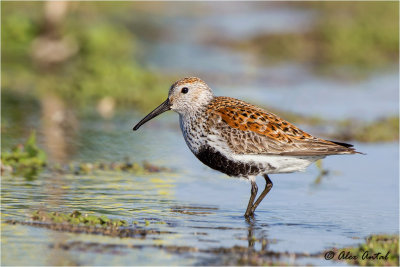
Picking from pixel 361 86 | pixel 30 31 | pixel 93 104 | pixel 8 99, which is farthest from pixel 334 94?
pixel 30 31

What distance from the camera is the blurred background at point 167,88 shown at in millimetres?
11188

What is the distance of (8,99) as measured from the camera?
63.7 feet

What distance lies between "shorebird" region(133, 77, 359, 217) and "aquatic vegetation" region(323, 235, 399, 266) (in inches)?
74.7

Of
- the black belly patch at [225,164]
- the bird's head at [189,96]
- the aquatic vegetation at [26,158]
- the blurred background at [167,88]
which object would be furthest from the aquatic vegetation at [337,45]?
the black belly patch at [225,164]

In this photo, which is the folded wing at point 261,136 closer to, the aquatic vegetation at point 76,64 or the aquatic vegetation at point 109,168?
the aquatic vegetation at point 109,168

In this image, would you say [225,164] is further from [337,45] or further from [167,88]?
[337,45]

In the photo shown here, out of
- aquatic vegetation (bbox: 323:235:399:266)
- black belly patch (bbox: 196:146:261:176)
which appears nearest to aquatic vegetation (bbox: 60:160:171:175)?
black belly patch (bbox: 196:146:261:176)

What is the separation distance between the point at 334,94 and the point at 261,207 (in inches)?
482

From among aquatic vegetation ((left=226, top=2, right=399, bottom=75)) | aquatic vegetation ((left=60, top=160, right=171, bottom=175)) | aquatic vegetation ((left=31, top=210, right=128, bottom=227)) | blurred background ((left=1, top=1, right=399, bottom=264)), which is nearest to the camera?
aquatic vegetation ((left=31, top=210, right=128, bottom=227))

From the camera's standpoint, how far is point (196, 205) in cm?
1087

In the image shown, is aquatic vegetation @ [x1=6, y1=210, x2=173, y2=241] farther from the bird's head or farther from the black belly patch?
the bird's head

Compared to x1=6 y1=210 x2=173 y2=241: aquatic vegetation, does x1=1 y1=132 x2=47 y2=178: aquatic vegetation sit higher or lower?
higher

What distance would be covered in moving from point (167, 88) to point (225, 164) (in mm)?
11200

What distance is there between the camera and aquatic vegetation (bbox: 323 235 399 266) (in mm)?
8028
